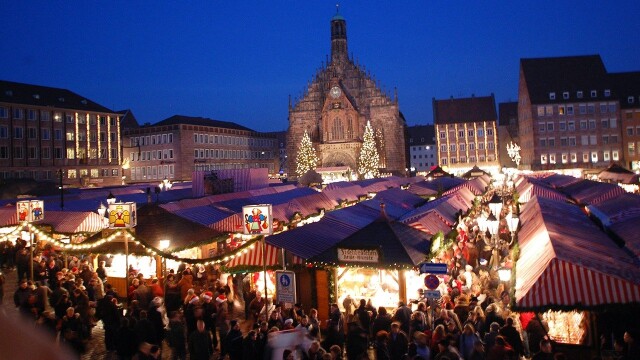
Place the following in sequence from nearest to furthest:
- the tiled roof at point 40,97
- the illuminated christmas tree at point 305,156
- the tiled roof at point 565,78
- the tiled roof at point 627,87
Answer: the tiled roof at point 40,97, the illuminated christmas tree at point 305,156, the tiled roof at point 627,87, the tiled roof at point 565,78

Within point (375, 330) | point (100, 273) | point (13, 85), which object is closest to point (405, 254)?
point (375, 330)

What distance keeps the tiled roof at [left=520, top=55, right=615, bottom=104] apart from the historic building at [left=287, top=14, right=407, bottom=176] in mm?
19507

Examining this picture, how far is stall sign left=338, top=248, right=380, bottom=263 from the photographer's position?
38.2 ft

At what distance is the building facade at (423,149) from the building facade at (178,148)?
38.4 meters

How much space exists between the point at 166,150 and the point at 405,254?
2474 inches

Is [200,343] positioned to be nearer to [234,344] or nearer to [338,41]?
[234,344]

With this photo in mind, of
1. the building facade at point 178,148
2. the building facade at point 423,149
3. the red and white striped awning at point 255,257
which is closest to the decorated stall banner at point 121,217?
the red and white striped awning at point 255,257

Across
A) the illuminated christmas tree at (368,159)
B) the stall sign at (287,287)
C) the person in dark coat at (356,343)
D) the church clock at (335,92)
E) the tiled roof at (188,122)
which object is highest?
the church clock at (335,92)

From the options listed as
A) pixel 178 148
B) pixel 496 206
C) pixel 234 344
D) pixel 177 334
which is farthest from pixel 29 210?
pixel 178 148

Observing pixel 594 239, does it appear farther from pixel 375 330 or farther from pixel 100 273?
pixel 100 273

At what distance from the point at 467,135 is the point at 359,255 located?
73893mm

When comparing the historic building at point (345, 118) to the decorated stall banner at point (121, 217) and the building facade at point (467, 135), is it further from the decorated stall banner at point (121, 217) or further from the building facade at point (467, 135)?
the decorated stall banner at point (121, 217)

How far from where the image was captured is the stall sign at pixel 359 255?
11.6 m

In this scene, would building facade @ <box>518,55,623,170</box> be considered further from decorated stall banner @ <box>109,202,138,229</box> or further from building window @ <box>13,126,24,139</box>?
decorated stall banner @ <box>109,202,138,229</box>
